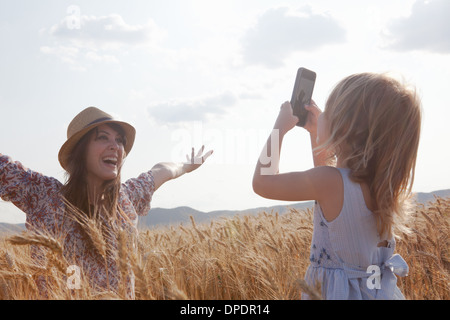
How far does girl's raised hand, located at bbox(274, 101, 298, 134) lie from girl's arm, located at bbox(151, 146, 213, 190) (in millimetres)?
1246

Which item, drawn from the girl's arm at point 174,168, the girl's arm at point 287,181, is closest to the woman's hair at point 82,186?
the girl's arm at point 174,168

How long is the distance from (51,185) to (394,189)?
5.99 feet

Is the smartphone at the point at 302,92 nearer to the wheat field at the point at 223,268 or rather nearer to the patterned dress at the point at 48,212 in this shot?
the wheat field at the point at 223,268

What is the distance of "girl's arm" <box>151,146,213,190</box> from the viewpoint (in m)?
2.93

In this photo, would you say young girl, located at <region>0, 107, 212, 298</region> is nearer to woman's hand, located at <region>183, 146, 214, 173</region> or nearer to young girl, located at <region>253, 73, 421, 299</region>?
woman's hand, located at <region>183, 146, 214, 173</region>

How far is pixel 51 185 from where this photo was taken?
7.82 ft

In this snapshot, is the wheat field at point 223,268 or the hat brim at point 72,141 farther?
the hat brim at point 72,141

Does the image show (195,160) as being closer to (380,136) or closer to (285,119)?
(285,119)

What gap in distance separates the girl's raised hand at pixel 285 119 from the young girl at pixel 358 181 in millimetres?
185

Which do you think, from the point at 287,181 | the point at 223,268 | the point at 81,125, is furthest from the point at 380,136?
the point at 81,125

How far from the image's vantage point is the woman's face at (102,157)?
246 centimetres

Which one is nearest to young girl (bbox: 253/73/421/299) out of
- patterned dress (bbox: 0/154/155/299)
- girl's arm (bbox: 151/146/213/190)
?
patterned dress (bbox: 0/154/155/299)

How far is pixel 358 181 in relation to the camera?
1.62m
